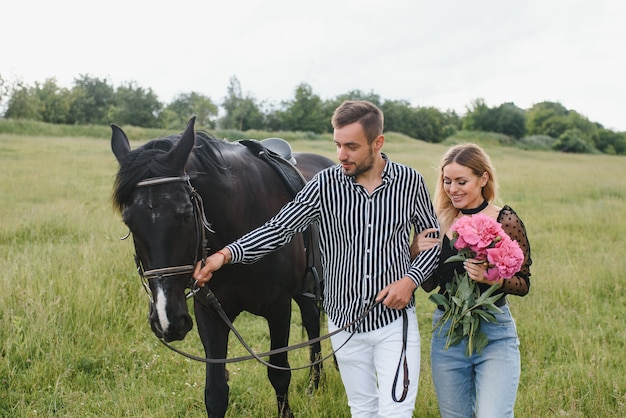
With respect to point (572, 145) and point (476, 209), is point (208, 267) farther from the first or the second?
point (572, 145)

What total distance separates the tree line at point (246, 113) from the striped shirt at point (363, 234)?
133 ft

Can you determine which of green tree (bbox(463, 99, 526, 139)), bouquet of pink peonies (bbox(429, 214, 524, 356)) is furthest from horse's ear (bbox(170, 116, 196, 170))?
green tree (bbox(463, 99, 526, 139))

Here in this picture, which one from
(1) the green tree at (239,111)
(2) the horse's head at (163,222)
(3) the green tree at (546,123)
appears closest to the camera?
(2) the horse's head at (163,222)

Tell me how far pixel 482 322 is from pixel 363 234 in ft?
2.25

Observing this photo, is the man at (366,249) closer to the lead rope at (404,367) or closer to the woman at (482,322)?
the lead rope at (404,367)

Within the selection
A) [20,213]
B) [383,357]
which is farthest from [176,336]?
[20,213]

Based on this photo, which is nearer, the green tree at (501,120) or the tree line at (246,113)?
the tree line at (246,113)

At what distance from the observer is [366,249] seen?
236 centimetres

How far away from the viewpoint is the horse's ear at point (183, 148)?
221 centimetres

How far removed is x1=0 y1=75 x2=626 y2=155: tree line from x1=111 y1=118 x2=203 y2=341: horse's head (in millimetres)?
40490

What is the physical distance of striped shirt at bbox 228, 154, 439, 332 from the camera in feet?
7.73

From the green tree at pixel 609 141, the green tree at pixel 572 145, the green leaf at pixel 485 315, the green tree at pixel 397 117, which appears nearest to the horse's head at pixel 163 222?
the green leaf at pixel 485 315

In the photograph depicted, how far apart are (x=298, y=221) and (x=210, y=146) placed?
61 cm

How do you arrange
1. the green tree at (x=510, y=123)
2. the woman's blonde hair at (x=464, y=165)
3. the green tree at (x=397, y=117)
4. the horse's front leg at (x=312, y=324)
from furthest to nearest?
the green tree at (x=397, y=117)
the green tree at (x=510, y=123)
the horse's front leg at (x=312, y=324)
the woman's blonde hair at (x=464, y=165)
